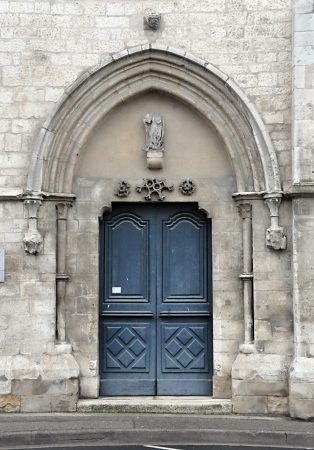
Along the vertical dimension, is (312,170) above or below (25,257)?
above

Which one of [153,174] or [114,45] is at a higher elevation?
[114,45]

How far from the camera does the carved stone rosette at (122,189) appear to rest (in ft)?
31.5

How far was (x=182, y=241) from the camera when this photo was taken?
31.9 feet

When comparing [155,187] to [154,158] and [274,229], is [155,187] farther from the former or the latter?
[274,229]

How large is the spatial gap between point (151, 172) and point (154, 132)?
0.52 metres

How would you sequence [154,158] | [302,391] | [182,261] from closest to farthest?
[302,391] → [154,158] → [182,261]

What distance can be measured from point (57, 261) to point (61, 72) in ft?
7.77

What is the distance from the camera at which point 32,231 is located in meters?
9.20

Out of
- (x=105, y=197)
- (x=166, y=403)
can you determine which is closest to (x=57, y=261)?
(x=105, y=197)

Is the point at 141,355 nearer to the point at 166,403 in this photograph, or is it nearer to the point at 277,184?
the point at 166,403

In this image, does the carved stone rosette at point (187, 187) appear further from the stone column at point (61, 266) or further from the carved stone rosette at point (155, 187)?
the stone column at point (61, 266)

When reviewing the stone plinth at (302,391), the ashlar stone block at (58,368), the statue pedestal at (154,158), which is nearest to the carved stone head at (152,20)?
the statue pedestal at (154,158)

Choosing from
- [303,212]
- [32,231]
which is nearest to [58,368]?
[32,231]

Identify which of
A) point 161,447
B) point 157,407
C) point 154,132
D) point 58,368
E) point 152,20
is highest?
point 152,20
